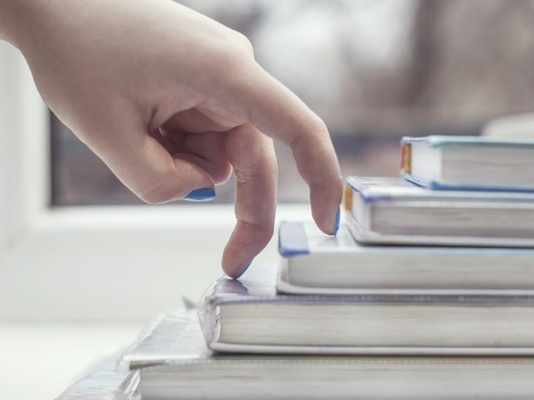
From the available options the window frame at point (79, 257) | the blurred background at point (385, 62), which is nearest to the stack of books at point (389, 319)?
the window frame at point (79, 257)

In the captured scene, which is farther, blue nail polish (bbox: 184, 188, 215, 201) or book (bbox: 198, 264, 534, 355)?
blue nail polish (bbox: 184, 188, 215, 201)

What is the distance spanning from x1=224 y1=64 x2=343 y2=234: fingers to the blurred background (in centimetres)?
58

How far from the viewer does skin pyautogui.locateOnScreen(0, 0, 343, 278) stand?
51 centimetres

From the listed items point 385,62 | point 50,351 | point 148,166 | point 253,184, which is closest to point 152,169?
point 148,166

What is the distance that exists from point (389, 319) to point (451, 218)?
3.4 inches

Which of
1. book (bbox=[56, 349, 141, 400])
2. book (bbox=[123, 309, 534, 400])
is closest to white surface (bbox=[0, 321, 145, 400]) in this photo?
book (bbox=[56, 349, 141, 400])

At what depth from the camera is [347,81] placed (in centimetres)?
112

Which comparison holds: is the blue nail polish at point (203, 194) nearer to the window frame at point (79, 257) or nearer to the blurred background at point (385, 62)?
the window frame at point (79, 257)

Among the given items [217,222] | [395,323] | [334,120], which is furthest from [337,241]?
[334,120]

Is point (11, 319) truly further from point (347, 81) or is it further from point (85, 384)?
point (347, 81)

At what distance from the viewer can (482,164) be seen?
1.59 feet

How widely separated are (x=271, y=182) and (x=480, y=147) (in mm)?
213

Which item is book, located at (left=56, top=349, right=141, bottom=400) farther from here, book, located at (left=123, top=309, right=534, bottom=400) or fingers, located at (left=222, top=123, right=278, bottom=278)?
fingers, located at (left=222, top=123, right=278, bottom=278)

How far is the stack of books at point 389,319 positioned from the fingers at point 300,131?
0.08m
